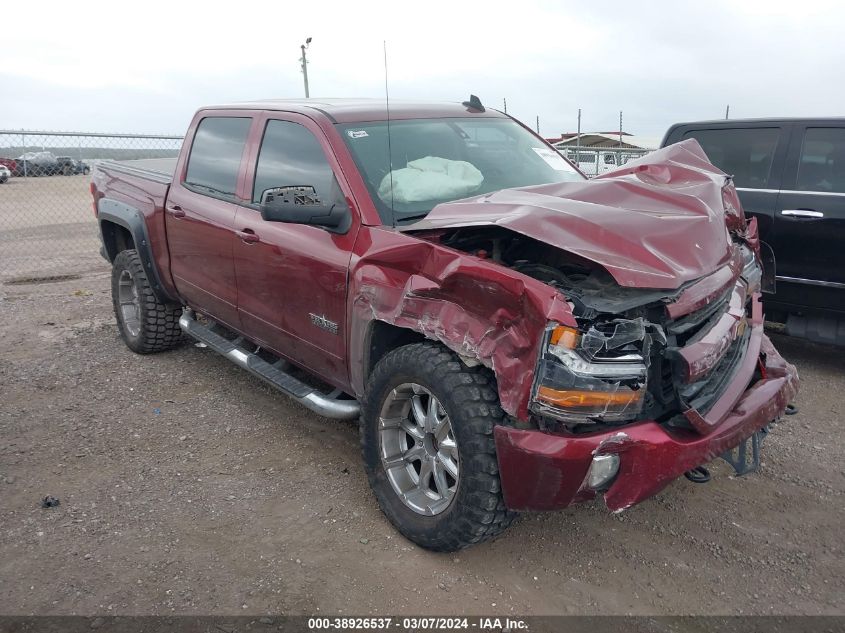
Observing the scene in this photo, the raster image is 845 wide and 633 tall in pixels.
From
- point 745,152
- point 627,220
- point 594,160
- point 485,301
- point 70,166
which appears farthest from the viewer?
point 594,160

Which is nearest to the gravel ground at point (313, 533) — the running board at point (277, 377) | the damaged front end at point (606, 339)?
the running board at point (277, 377)

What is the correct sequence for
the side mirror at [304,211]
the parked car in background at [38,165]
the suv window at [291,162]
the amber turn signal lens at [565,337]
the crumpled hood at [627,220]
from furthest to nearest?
the parked car in background at [38,165] < the suv window at [291,162] < the side mirror at [304,211] < the crumpled hood at [627,220] < the amber turn signal lens at [565,337]

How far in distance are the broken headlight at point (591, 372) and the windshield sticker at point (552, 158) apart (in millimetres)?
1999

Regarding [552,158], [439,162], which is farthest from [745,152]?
[439,162]

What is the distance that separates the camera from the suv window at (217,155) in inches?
165

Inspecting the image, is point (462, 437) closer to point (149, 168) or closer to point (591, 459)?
point (591, 459)

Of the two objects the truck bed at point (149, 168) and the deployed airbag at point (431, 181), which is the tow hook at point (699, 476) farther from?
the truck bed at point (149, 168)

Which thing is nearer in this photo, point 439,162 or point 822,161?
point 439,162

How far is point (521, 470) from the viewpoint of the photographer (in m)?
2.48

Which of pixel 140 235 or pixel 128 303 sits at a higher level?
pixel 140 235

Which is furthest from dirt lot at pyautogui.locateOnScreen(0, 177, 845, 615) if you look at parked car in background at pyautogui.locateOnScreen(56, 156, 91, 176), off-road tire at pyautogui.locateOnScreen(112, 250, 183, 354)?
parked car in background at pyautogui.locateOnScreen(56, 156, 91, 176)

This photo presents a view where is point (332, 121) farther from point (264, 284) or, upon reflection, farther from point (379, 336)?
point (379, 336)

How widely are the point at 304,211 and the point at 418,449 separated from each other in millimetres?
1178

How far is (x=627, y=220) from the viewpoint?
8.91 feet
